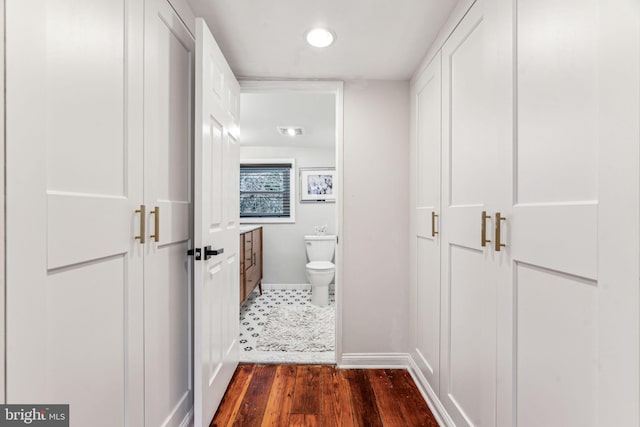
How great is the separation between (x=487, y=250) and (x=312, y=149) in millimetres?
3513

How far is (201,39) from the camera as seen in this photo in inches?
55.2

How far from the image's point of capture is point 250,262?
360 centimetres

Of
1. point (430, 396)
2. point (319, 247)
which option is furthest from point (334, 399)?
point (319, 247)

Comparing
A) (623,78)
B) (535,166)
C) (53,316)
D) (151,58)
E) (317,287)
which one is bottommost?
(317,287)

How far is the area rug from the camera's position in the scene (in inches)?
100

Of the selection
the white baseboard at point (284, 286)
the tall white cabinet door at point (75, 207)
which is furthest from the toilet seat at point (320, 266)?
the tall white cabinet door at point (75, 207)

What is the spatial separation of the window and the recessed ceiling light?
2.73m

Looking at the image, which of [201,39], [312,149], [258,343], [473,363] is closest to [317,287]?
[258,343]

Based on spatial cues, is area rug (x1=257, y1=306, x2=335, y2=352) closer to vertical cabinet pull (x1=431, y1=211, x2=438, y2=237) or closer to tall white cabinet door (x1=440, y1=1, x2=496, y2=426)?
tall white cabinet door (x1=440, y1=1, x2=496, y2=426)

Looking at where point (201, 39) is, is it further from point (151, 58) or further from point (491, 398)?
point (491, 398)

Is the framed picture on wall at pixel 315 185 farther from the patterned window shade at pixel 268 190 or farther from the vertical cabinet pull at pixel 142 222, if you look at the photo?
the vertical cabinet pull at pixel 142 222

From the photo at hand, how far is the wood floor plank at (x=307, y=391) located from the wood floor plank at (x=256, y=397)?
A: 0.56ft

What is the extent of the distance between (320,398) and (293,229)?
2.76 metres

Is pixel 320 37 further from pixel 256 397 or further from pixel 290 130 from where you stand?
pixel 256 397
